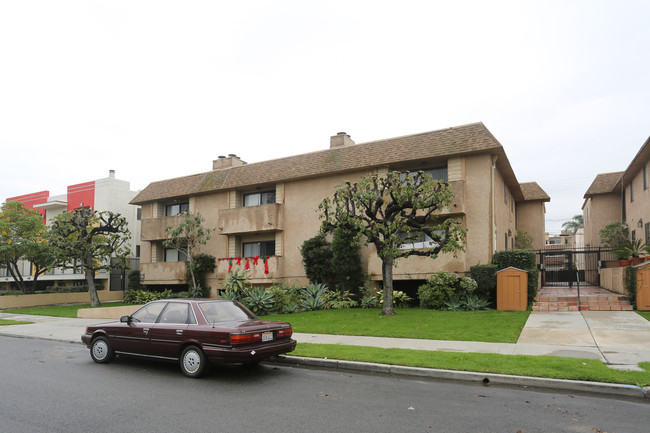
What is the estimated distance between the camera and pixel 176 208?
3138cm

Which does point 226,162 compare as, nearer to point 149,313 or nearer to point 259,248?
point 259,248

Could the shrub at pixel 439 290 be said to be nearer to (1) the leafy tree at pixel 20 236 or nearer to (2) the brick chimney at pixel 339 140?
(2) the brick chimney at pixel 339 140

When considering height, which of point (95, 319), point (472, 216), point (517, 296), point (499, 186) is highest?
point (499, 186)

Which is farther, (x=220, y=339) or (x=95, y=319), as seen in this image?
(x=95, y=319)

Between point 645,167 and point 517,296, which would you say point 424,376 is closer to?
point 517,296

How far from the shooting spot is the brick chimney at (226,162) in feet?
101

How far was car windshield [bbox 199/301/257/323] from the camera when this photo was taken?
28.9 feet

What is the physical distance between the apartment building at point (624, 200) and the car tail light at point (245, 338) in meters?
16.9

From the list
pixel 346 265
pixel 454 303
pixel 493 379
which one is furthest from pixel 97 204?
pixel 493 379

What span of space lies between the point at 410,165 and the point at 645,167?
10.0 metres

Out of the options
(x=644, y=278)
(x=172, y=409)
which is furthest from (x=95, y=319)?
(x=644, y=278)

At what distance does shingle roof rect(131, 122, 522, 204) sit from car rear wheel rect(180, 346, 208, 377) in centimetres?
1464

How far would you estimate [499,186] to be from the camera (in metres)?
22.2

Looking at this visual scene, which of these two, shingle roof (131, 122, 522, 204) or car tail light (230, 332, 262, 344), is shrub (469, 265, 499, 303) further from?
car tail light (230, 332, 262, 344)
